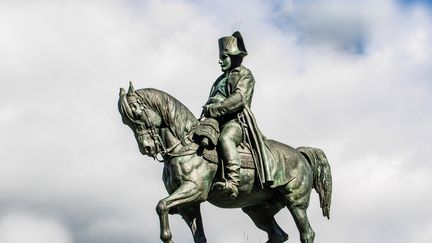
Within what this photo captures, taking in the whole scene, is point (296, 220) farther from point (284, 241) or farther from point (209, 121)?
point (209, 121)

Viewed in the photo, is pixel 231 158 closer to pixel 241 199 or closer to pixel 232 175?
pixel 232 175

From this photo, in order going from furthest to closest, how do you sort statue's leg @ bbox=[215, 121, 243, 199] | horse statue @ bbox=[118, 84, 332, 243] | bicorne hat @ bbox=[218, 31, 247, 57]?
bicorne hat @ bbox=[218, 31, 247, 57], statue's leg @ bbox=[215, 121, 243, 199], horse statue @ bbox=[118, 84, 332, 243]

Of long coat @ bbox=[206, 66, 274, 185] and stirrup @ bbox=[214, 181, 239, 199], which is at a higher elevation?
long coat @ bbox=[206, 66, 274, 185]

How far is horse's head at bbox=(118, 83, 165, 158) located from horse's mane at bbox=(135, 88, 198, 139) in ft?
0.34

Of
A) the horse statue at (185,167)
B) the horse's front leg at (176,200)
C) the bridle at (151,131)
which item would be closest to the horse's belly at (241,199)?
the horse statue at (185,167)

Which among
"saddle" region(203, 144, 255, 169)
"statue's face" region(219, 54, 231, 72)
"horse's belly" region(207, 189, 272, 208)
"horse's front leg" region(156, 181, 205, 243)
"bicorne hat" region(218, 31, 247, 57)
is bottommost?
"horse's front leg" region(156, 181, 205, 243)

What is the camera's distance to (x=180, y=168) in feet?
58.4

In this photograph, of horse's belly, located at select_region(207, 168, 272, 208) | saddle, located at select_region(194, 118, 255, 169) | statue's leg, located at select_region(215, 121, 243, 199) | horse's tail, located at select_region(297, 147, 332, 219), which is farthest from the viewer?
horse's tail, located at select_region(297, 147, 332, 219)

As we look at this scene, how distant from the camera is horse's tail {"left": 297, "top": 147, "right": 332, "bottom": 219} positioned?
20.2m

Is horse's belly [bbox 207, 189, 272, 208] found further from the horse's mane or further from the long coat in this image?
the horse's mane

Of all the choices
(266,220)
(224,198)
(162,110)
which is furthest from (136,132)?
(266,220)

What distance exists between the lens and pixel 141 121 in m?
17.8

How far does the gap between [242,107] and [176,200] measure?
Answer: 2.27 m

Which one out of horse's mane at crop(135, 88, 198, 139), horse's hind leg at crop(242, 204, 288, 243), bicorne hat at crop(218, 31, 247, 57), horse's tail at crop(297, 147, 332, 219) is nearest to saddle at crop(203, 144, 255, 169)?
horse's mane at crop(135, 88, 198, 139)
